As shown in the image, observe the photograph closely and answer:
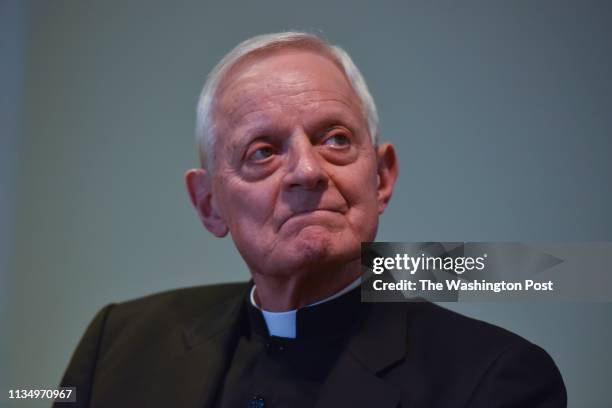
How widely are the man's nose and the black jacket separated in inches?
14.0

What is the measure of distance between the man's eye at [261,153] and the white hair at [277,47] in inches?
6.6

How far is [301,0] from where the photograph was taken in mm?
1864

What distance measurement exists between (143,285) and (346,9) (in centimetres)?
109

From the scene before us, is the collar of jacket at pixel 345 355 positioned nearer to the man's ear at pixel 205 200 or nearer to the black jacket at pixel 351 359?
the black jacket at pixel 351 359

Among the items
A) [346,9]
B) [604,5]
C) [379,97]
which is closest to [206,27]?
[346,9]

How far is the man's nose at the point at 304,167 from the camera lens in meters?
1.40

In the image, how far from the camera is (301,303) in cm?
158

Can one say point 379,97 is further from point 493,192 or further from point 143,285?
point 143,285

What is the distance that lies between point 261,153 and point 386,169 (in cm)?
35

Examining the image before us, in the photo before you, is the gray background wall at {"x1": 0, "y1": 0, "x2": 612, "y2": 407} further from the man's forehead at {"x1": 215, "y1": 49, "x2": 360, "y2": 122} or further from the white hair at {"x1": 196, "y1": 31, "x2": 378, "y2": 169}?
the man's forehead at {"x1": 215, "y1": 49, "x2": 360, "y2": 122}

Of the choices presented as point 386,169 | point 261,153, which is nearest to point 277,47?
point 261,153

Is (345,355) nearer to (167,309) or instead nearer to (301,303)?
(301,303)

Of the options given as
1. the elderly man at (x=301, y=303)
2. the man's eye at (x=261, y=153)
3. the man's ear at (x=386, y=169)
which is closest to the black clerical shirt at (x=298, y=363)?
the elderly man at (x=301, y=303)

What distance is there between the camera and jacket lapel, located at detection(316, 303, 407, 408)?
1.35 metres
